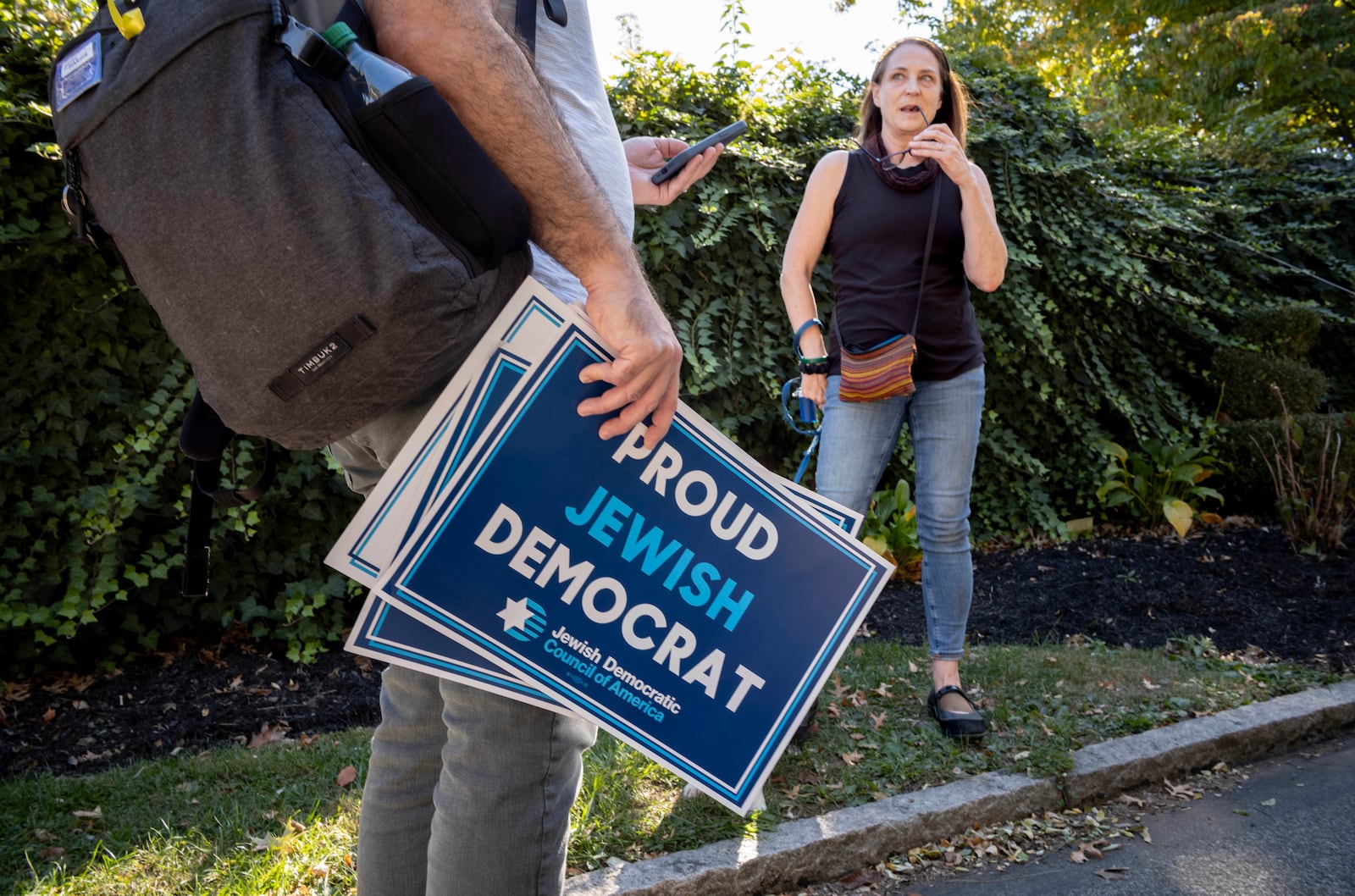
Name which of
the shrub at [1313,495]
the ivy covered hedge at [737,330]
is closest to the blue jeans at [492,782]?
the ivy covered hedge at [737,330]

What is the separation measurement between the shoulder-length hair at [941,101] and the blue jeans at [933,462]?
87 centimetres

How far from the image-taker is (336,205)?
0.98 meters

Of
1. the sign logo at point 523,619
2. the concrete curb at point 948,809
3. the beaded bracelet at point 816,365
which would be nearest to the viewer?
the sign logo at point 523,619

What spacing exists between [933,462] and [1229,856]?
135 cm

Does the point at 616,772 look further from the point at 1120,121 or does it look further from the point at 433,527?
the point at 1120,121

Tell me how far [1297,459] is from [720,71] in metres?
4.84

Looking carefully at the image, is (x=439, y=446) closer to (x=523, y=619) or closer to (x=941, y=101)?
(x=523, y=619)

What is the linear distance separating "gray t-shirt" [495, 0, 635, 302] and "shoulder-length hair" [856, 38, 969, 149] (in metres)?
2.03

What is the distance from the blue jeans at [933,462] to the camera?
9.91 feet

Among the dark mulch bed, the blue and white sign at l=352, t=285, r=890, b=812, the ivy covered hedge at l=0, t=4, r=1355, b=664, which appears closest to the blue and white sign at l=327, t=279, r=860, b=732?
the blue and white sign at l=352, t=285, r=890, b=812

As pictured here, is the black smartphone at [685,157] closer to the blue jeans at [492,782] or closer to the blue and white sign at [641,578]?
the blue and white sign at [641,578]

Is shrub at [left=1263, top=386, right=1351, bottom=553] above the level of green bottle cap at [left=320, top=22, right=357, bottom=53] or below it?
above

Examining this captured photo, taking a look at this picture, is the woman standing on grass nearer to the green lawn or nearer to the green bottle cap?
the green lawn

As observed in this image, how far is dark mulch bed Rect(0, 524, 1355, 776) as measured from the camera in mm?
3449
